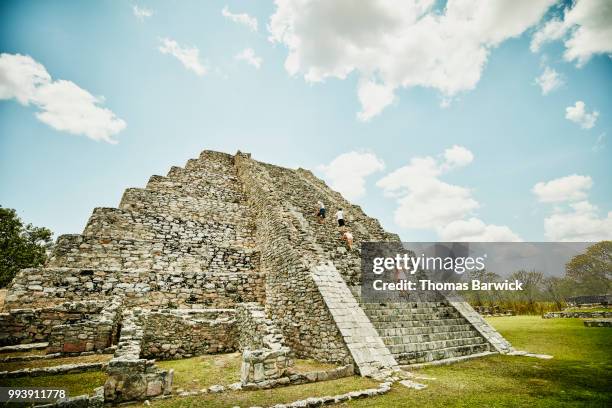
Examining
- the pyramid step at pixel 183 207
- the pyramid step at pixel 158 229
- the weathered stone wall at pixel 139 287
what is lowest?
the weathered stone wall at pixel 139 287

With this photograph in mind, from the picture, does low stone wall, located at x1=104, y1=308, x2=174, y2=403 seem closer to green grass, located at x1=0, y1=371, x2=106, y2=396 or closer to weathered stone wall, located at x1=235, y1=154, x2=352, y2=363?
green grass, located at x1=0, y1=371, x2=106, y2=396

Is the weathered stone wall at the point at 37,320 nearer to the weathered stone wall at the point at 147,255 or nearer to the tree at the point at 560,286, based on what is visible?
the weathered stone wall at the point at 147,255

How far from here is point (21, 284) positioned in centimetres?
822

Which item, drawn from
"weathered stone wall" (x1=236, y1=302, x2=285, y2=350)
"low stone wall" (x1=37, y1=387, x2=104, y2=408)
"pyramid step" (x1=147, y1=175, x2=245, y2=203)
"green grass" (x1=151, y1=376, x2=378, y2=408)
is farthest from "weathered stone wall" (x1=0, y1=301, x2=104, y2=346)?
"pyramid step" (x1=147, y1=175, x2=245, y2=203)

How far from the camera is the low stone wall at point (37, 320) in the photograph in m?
7.38

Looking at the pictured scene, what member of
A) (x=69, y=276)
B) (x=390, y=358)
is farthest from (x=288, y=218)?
(x=69, y=276)

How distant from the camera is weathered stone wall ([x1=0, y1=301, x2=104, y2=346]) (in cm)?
738

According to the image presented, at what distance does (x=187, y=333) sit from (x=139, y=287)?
256 cm

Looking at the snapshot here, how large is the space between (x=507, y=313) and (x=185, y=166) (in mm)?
31824

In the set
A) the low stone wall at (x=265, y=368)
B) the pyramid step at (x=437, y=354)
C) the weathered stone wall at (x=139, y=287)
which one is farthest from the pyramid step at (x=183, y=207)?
the pyramid step at (x=437, y=354)

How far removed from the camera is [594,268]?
135 feet

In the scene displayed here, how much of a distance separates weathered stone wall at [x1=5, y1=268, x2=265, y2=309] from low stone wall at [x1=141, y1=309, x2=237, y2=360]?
3.51ft

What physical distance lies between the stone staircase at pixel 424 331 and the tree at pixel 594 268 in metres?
48.3

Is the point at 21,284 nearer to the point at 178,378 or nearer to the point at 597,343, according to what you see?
the point at 178,378
